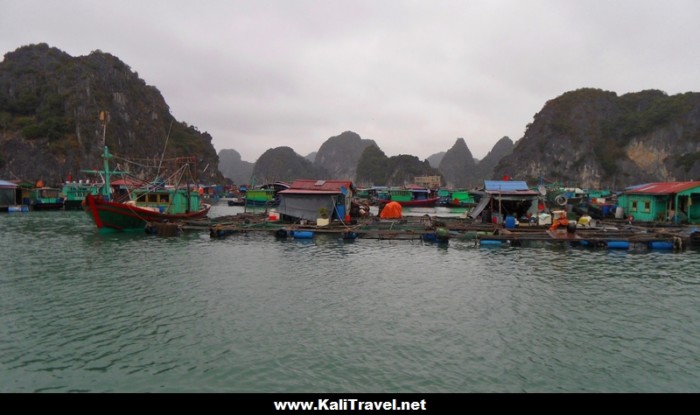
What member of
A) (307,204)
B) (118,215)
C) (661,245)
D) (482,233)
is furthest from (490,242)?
(118,215)

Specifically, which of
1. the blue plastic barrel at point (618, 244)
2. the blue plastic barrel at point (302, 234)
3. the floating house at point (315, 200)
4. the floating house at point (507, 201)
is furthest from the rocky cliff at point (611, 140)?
the blue plastic barrel at point (302, 234)

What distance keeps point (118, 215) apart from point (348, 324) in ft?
85.8

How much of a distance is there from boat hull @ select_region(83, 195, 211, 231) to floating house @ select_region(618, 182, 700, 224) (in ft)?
131

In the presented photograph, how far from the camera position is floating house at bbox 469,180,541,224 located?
30.9 m

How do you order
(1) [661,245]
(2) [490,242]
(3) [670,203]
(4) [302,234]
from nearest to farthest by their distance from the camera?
(1) [661,245]
(2) [490,242]
(4) [302,234]
(3) [670,203]

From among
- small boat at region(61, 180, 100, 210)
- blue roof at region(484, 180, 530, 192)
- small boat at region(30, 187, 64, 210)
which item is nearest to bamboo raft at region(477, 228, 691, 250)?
blue roof at region(484, 180, 530, 192)

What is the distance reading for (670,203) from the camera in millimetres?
32156

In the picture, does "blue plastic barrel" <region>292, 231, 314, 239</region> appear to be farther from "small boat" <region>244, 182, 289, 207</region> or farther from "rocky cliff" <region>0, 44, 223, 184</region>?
"rocky cliff" <region>0, 44, 223, 184</region>

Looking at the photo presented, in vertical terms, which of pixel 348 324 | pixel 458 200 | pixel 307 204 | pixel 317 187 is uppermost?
pixel 317 187

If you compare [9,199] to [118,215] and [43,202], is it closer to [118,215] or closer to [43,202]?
[43,202]
